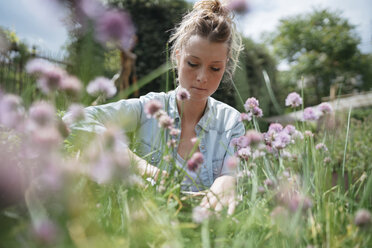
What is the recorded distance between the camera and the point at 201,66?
1.62 meters

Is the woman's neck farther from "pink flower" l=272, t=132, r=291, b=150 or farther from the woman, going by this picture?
"pink flower" l=272, t=132, r=291, b=150

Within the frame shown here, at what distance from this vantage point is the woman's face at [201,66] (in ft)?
5.29

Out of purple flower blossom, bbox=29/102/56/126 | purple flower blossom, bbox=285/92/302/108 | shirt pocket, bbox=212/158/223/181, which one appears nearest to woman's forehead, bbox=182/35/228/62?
purple flower blossom, bbox=285/92/302/108

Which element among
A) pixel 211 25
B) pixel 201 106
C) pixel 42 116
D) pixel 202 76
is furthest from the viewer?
pixel 201 106

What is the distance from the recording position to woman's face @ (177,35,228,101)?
5.29ft

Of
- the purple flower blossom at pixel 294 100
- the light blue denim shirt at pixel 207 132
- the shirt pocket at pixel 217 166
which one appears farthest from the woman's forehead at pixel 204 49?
the shirt pocket at pixel 217 166

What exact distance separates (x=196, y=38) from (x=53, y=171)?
140 centimetres

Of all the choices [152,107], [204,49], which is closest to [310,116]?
[152,107]

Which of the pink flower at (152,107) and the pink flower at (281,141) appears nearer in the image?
the pink flower at (152,107)

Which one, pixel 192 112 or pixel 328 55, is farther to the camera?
pixel 328 55

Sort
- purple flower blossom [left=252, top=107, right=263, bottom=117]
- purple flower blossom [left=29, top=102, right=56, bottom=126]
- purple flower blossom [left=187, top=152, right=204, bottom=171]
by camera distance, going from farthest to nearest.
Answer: purple flower blossom [left=252, top=107, right=263, bottom=117]
purple flower blossom [left=187, top=152, right=204, bottom=171]
purple flower blossom [left=29, top=102, right=56, bottom=126]

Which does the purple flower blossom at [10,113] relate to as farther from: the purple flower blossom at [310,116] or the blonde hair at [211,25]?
the blonde hair at [211,25]

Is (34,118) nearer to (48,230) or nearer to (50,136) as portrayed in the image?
(50,136)

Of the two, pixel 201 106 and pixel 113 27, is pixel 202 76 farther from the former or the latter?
pixel 113 27
